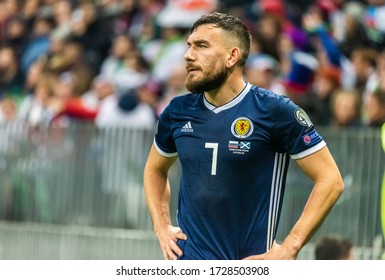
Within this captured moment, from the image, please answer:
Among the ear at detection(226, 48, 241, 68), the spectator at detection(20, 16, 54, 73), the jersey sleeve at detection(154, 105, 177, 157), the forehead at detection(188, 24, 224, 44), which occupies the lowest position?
the jersey sleeve at detection(154, 105, 177, 157)

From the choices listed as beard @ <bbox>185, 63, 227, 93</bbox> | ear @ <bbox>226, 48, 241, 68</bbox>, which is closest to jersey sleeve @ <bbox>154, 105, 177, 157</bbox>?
beard @ <bbox>185, 63, 227, 93</bbox>

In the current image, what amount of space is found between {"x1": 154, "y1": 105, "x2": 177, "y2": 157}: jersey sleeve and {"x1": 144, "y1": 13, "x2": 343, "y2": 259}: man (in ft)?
0.92

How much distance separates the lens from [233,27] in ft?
23.7

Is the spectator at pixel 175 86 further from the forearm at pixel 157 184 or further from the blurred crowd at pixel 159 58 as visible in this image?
the forearm at pixel 157 184

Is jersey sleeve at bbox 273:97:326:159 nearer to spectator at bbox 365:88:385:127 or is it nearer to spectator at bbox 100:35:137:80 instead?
spectator at bbox 365:88:385:127

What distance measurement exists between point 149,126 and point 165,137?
6.06 meters

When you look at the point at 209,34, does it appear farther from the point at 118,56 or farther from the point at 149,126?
the point at 118,56

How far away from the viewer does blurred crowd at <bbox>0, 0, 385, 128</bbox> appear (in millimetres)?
13344

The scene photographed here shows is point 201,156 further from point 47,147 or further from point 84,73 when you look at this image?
point 84,73

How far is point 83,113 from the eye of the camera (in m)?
15.2

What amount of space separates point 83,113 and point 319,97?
11.9 feet

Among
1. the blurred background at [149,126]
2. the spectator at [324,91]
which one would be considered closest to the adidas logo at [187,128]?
the blurred background at [149,126]

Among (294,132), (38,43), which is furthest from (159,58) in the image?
(294,132)
